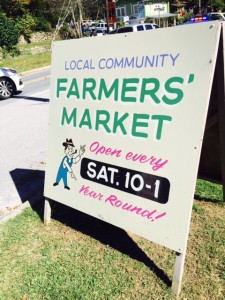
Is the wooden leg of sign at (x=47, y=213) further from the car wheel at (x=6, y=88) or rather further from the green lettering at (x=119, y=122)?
the car wheel at (x=6, y=88)

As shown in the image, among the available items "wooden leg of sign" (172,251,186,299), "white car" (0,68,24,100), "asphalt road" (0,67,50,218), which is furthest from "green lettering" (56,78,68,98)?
"white car" (0,68,24,100)

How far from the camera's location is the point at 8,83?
1093 centimetres

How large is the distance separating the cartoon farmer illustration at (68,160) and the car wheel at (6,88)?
8.39m

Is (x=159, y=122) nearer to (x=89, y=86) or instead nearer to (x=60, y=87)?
(x=89, y=86)

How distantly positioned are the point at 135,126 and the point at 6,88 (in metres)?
9.20

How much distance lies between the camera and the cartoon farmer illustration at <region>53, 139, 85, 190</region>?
3.09 m

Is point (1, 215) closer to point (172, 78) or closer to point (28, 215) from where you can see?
point (28, 215)

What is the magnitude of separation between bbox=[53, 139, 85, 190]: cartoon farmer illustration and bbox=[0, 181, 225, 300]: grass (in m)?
Answer: 0.59

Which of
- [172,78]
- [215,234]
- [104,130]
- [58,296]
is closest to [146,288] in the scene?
[58,296]

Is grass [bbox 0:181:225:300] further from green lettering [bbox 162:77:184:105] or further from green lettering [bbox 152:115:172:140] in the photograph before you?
green lettering [bbox 162:77:184:105]

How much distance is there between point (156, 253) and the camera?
301cm

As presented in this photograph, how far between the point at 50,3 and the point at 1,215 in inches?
1448

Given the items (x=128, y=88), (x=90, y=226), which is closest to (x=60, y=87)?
(x=128, y=88)

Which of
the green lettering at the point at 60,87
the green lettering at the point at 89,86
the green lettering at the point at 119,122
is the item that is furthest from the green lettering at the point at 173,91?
the green lettering at the point at 60,87
